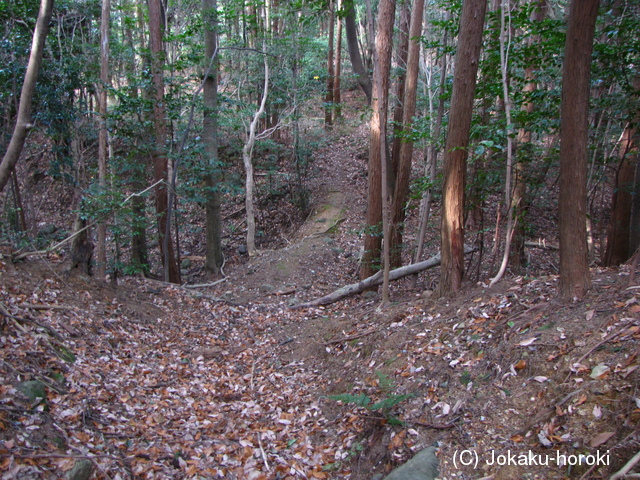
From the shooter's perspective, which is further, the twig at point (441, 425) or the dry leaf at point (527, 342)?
the dry leaf at point (527, 342)

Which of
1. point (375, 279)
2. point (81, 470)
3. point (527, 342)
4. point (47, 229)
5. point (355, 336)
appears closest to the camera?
point (81, 470)

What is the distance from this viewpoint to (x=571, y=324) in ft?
12.8

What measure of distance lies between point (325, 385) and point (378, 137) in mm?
4653

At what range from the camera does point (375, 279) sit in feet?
27.1

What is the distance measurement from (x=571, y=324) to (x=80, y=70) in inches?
392

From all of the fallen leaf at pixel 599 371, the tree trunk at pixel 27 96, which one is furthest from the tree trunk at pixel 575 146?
the tree trunk at pixel 27 96

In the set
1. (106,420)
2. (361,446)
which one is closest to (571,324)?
(361,446)

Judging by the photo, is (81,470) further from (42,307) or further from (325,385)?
(42,307)

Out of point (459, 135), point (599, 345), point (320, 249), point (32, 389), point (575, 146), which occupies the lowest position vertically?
point (320, 249)

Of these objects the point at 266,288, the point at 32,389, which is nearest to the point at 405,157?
the point at 266,288

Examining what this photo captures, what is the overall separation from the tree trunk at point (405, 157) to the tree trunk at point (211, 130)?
185 inches

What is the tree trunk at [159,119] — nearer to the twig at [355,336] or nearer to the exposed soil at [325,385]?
the exposed soil at [325,385]

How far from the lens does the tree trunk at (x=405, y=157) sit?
892cm

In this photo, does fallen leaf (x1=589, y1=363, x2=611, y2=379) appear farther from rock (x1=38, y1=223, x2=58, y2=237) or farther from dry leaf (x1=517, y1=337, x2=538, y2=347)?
rock (x1=38, y1=223, x2=58, y2=237)
